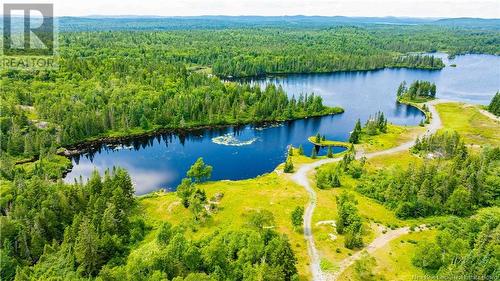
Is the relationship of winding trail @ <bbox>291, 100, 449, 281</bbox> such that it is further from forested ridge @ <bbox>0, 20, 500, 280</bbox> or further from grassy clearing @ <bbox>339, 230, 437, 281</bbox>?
forested ridge @ <bbox>0, 20, 500, 280</bbox>

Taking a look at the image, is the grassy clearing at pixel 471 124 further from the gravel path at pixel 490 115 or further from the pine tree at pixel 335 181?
the pine tree at pixel 335 181

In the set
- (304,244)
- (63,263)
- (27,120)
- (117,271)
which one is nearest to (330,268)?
(304,244)

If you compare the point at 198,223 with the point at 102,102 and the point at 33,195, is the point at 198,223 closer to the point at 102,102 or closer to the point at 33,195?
the point at 33,195

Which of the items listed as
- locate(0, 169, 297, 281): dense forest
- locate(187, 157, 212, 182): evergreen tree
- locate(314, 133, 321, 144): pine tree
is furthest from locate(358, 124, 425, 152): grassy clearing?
locate(0, 169, 297, 281): dense forest

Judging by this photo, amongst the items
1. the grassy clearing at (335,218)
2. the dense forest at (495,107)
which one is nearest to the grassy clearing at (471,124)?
the dense forest at (495,107)

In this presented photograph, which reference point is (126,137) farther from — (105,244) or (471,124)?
(471,124)

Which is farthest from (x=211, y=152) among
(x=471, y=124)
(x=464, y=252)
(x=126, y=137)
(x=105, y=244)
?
(x=471, y=124)
